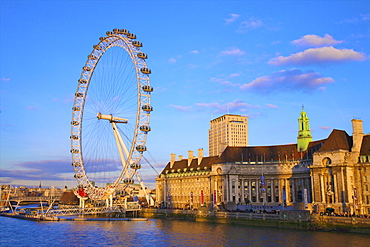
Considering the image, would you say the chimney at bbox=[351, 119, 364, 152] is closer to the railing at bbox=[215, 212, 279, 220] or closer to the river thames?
the railing at bbox=[215, 212, 279, 220]

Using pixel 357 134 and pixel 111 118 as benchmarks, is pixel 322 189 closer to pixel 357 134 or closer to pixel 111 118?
pixel 357 134

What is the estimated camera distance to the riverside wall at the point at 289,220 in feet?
181

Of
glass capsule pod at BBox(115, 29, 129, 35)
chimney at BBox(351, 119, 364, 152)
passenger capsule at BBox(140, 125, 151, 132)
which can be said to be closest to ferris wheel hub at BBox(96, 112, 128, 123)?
passenger capsule at BBox(140, 125, 151, 132)

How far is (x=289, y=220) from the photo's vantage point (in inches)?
2479

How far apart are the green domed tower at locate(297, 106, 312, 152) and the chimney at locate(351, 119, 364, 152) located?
69.7ft

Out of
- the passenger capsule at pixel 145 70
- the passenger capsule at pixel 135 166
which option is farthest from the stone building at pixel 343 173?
the passenger capsule at pixel 145 70

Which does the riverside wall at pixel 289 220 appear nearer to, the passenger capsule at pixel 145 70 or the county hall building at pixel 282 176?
the county hall building at pixel 282 176

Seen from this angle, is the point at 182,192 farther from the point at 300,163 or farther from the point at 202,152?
the point at 300,163

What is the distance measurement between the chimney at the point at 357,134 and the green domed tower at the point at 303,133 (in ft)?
69.7

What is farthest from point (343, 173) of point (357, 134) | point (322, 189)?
Result: point (357, 134)

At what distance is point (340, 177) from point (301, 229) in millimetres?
15300

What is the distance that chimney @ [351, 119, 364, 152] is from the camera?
2842 inches

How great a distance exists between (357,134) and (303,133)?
23301 millimetres

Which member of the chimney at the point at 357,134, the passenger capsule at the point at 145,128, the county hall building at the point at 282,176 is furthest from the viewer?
the passenger capsule at the point at 145,128
